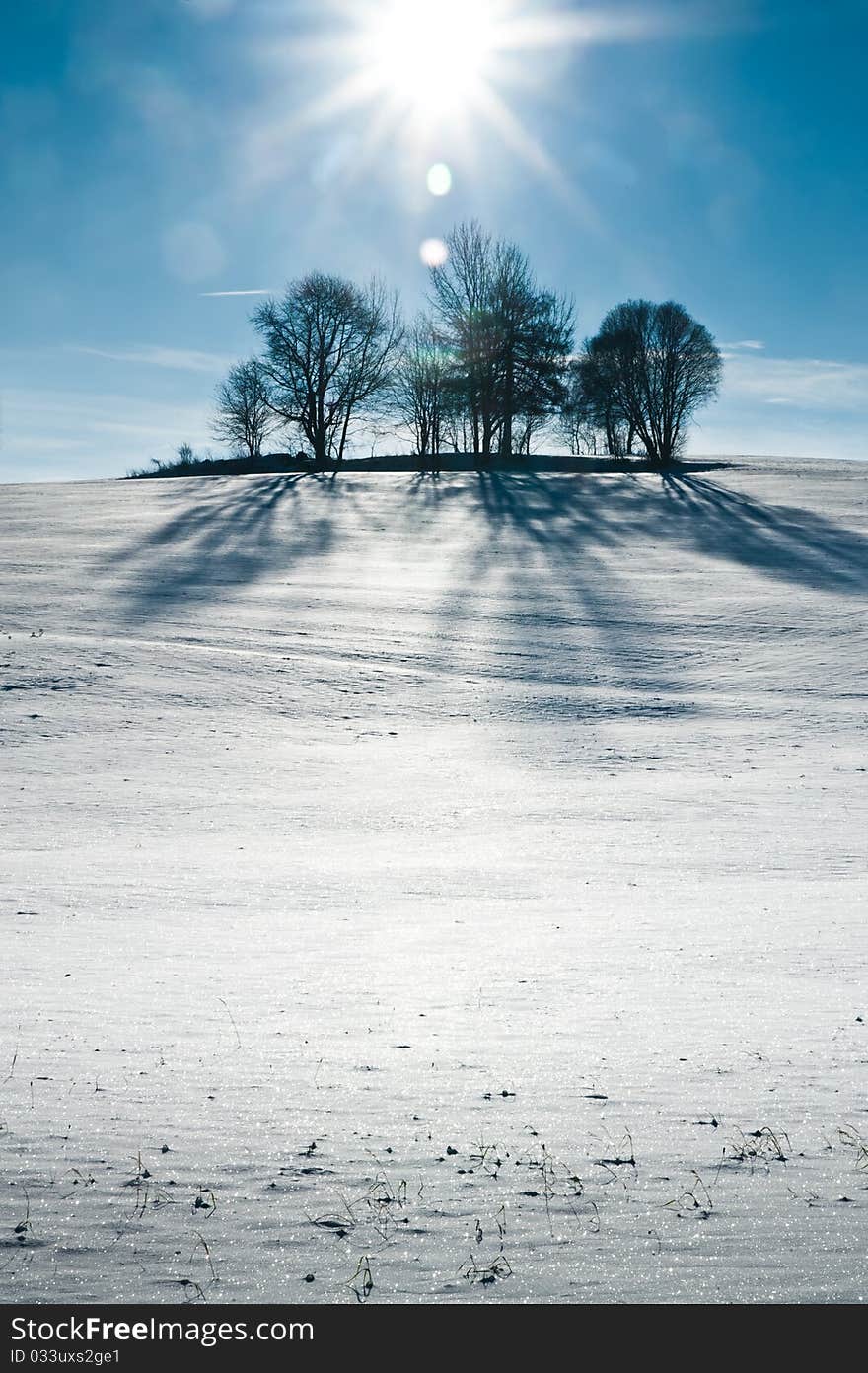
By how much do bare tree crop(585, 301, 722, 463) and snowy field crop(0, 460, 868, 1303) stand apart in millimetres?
41122

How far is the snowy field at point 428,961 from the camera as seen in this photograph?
126 inches

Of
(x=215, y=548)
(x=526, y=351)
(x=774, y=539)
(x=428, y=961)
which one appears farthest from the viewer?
(x=526, y=351)

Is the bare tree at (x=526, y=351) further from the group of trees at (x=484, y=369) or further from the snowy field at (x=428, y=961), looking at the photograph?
the snowy field at (x=428, y=961)

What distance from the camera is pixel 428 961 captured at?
586 centimetres

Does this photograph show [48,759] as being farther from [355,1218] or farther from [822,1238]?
[822,1238]

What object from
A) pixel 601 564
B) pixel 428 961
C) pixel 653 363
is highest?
pixel 653 363

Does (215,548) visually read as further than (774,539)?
No

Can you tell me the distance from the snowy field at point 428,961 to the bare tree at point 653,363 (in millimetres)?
41122

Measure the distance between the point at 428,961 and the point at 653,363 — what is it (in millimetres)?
56505

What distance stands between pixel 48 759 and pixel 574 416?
2201 inches

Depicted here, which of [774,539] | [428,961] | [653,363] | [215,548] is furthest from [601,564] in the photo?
[653,363]

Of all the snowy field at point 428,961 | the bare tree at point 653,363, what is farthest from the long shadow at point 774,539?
the bare tree at point 653,363

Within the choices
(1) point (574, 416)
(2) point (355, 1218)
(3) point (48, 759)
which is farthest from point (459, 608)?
(1) point (574, 416)

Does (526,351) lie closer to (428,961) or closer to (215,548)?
(215,548)
